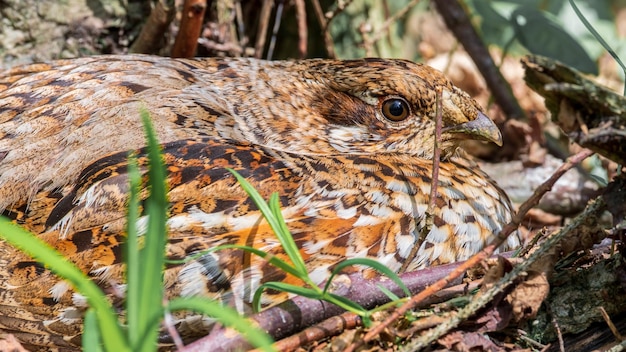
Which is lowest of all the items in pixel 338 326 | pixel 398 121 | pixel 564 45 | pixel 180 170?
pixel 338 326

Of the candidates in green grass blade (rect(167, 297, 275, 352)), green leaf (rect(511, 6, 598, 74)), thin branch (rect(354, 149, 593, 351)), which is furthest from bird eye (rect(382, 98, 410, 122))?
green leaf (rect(511, 6, 598, 74))

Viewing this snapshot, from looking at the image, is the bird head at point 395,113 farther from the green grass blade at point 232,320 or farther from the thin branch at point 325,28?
the thin branch at point 325,28

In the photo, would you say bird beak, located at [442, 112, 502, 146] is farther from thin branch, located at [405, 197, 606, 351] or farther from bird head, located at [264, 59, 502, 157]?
thin branch, located at [405, 197, 606, 351]

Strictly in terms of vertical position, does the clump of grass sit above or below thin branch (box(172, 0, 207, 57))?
below

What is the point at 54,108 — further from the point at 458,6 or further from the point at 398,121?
the point at 458,6

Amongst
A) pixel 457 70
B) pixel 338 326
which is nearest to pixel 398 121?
pixel 338 326

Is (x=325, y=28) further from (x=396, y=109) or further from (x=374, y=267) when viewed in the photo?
(x=374, y=267)

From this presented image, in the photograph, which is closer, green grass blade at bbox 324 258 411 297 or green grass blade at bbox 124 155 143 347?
green grass blade at bbox 124 155 143 347

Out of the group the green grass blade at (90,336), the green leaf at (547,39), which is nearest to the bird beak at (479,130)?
the green grass blade at (90,336)
